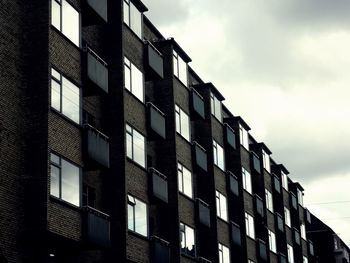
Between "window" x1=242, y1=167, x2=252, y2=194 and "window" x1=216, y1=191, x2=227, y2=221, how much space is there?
208 inches

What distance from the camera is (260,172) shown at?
5681cm

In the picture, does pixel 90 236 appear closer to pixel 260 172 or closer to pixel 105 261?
pixel 105 261

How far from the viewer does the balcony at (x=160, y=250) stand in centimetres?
3362

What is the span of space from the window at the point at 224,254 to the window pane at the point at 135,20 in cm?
1478

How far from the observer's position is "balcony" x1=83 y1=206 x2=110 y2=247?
2709 cm

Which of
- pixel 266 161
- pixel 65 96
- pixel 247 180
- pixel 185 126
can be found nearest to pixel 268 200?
pixel 266 161

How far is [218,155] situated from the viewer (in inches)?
1858

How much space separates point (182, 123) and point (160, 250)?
30.2 feet

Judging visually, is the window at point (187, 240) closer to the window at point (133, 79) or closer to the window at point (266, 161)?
the window at point (133, 79)

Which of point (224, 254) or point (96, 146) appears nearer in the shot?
point (96, 146)

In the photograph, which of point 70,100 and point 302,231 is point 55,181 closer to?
point 70,100

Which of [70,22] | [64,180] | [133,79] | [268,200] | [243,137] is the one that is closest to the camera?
[64,180]

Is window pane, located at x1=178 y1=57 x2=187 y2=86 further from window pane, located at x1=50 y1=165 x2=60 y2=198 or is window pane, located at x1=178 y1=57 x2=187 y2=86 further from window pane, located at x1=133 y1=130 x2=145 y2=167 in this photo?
window pane, located at x1=50 y1=165 x2=60 y2=198

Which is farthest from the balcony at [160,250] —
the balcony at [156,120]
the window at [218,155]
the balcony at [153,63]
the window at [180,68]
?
the window at [218,155]
